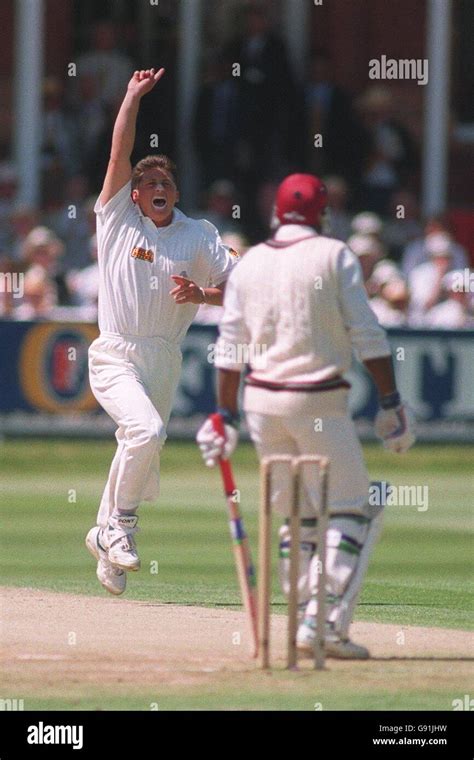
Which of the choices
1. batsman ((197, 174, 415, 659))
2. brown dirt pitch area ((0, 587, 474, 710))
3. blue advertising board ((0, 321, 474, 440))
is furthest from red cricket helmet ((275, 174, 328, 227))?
blue advertising board ((0, 321, 474, 440))

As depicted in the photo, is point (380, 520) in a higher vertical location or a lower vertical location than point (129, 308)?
lower

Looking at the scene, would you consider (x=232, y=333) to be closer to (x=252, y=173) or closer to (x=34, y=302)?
(x=34, y=302)

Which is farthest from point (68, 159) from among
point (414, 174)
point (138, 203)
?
point (138, 203)

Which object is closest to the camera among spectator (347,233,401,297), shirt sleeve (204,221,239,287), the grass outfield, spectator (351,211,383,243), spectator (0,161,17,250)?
shirt sleeve (204,221,239,287)

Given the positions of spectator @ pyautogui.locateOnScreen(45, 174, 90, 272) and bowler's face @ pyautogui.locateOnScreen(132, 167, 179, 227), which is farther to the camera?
spectator @ pyautogui.locateOnScreen(45, 174, 90, 272)

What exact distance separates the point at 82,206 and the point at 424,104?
5734 millimetres

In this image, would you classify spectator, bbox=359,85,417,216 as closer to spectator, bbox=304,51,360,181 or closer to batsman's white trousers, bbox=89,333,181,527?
spectator, bbox=304,51,360,181

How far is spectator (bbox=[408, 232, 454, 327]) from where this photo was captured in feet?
61.4

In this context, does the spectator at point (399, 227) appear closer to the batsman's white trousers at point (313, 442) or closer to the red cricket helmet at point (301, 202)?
the red cricket helmet at point (301, 202)

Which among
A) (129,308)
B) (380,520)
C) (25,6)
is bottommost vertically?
(380,520)

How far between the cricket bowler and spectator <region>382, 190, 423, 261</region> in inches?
454

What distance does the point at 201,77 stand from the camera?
22438mm
